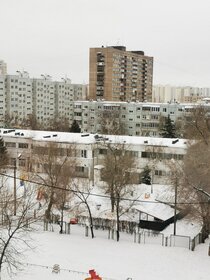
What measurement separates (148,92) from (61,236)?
252ft

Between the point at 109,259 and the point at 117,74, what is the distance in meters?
68.5

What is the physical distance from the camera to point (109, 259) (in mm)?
19359

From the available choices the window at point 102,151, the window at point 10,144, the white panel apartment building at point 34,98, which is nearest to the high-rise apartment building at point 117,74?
the white panel apartment building at point 34,98

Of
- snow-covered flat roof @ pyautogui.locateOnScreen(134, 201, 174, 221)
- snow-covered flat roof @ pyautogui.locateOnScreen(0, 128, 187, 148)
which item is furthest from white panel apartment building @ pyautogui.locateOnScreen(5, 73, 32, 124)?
snow-covered flat roof @ pyautogui.locateOnScreen(134, 201, 174, 221)

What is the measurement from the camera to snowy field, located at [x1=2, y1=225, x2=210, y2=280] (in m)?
17.4

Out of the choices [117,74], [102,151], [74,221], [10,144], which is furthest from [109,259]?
[117,74]

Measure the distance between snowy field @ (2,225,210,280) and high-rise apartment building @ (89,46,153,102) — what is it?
205 feet

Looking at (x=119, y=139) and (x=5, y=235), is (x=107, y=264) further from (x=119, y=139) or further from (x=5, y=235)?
(x=119, y=139)

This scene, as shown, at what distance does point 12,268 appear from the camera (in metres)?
17.4

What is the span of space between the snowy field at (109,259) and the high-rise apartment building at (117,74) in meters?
62.4

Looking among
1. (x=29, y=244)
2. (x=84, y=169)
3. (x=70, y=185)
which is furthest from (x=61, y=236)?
(x=84, y=169)

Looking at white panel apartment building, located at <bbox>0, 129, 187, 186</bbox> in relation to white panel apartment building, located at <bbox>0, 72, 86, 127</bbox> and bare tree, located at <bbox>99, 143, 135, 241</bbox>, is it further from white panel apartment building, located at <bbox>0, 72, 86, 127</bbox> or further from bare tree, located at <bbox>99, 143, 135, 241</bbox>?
white panel apartment building, located at <bbox>0, 72, 86, 127</bbox>

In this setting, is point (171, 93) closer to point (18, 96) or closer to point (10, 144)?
point (18, 96)

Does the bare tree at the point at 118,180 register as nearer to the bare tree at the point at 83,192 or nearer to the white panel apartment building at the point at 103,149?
the bare tree at the point at 83,192
